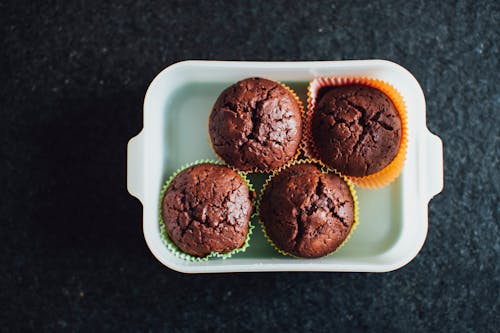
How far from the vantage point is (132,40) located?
176 cm

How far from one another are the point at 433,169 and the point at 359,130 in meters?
0.25

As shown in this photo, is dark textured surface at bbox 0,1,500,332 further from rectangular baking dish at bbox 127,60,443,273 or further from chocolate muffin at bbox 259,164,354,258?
chocolate muffin at bbox 259,164,354,258

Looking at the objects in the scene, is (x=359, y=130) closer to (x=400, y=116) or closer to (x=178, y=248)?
(x=400, y=116)

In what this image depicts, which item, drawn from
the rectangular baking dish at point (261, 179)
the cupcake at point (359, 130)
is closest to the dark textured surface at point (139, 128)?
the rectangular baking dish at point (261, 179)

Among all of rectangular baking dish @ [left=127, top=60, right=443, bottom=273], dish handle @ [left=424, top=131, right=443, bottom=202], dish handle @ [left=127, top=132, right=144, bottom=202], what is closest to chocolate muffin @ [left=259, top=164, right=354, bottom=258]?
rectangular baking dish @ [left=127, top=60, right=443, bottom=273]

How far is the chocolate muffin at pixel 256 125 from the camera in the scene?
1.50m

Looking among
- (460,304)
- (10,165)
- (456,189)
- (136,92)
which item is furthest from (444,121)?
(10,165)

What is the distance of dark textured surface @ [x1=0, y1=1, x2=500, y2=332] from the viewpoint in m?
1.72

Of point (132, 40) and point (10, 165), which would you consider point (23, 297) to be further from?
point (132, 40)

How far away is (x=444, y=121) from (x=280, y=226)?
0.66 meters

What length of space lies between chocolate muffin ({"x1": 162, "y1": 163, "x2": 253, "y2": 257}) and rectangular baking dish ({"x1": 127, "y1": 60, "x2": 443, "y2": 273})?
7cm

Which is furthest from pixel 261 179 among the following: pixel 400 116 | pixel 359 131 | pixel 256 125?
pixel 400 116

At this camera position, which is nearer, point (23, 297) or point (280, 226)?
point (280, 226)

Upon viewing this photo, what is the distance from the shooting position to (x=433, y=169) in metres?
1.57
